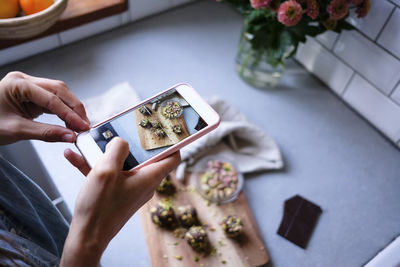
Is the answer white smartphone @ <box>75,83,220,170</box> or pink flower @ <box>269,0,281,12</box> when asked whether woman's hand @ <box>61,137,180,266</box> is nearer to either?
white smartphone @ <box>75,83,220,170</box>

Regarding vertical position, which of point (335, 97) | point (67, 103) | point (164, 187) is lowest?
point (164, 187)

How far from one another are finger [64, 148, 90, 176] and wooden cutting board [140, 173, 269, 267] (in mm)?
204

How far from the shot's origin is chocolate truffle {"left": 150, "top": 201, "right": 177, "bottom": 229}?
0.58m

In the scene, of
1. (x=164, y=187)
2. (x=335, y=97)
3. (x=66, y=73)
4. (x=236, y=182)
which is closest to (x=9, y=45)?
(x=66, y=73)

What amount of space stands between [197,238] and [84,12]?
610mm

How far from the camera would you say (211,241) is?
593 mm

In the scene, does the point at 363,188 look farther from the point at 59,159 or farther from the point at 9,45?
the point at 9,45

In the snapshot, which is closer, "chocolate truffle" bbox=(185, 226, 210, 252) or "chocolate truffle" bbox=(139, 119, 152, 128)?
"chocolate truffle" bbox=(139, 119, 152, 128)

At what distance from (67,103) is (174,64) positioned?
1.47ft

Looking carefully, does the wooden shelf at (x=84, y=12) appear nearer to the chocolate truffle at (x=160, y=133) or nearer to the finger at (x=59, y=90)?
the finger at (x=59, y=90)

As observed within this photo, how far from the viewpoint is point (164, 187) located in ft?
2.07

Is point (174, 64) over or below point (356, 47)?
below

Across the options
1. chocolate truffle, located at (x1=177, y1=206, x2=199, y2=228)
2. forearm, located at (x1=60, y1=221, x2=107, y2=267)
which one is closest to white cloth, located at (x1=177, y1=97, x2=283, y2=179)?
chocolate truffle, located at (x1=177, y1=206, x2=199, y2=228)

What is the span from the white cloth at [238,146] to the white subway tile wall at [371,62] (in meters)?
0.26
